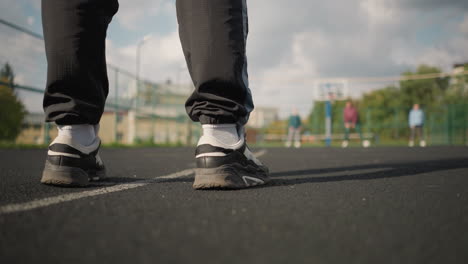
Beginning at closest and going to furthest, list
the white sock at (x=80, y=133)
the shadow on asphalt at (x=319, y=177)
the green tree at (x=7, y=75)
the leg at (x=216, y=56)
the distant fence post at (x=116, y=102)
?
the leg at (x=216, y=56), the white sock at (x=80, y=133), the shadow on asphalt at (x=319, y=177), the green tree at (x=7, y=75), the distant fence post at (x=116, y=102)

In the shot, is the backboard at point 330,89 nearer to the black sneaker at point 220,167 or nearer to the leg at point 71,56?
the black sneaker at point 220,167

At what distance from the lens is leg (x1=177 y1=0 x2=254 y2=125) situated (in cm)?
144

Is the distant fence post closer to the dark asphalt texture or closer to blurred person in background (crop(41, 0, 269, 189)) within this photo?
blurred person in background (crop(41, 0, 269, 189))

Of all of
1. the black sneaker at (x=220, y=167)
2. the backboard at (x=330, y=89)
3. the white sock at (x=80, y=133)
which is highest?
the backboard at (x=330, y=89)

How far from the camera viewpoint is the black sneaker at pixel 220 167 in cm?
145

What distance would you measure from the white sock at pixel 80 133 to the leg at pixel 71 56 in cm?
3

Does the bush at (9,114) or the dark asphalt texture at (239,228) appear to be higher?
the bush at (9,114)

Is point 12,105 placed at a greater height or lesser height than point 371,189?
greater

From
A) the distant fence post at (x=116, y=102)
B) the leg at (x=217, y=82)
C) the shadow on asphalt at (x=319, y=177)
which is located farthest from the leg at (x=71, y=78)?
the distant fence post at (x=116, y=102)

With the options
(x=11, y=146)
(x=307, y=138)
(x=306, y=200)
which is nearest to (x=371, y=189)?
(x=306, y=200)

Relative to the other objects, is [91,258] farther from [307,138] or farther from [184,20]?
[307,138]

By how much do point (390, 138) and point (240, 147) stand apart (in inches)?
873

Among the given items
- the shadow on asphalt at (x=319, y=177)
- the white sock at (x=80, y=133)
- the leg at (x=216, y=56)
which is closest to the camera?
the leg at (x=216, y=56)

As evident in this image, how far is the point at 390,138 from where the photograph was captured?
21.7 m
